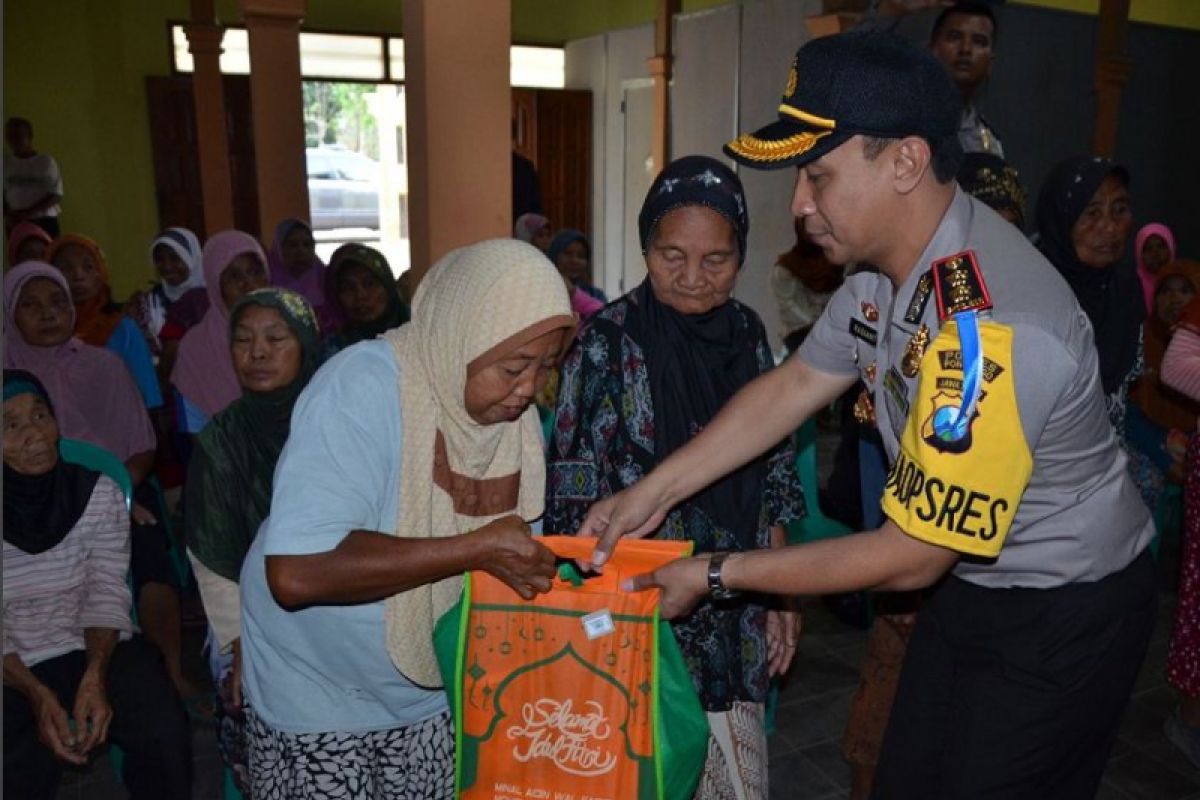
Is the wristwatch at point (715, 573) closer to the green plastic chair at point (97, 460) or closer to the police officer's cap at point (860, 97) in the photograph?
the police officer's cap at point (860, 97)

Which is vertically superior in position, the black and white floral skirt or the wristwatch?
the wristwatch

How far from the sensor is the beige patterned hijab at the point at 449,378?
→ 1.72 meters

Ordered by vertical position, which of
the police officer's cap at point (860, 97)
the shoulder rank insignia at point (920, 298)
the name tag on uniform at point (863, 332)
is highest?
the police officer's cap at point (860, 97)

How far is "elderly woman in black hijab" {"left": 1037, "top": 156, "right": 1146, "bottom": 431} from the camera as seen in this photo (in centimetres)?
308

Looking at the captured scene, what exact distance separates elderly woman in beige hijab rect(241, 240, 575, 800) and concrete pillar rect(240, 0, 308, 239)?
5746 mm

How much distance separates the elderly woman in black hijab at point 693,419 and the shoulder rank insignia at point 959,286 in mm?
834

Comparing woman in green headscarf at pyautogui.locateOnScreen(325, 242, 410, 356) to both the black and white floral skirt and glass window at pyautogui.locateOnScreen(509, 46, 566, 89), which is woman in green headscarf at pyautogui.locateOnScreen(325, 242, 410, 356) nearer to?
the black and white floral skirt

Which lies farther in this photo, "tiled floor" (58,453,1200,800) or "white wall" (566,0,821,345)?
"white wall" (566,0,821,345)

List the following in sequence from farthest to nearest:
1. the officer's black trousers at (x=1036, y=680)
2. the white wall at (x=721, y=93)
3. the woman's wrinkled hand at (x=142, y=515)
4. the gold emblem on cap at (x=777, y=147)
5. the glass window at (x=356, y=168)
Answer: the glass window at (x=356, y=168)
the white wall at (x=721, y=93)
the woman's wrinkled hand at (x=142, y=515)
the officer's black trousers at (x=1036, y=680)
the gold emblem on cap at (x=777, y=147)

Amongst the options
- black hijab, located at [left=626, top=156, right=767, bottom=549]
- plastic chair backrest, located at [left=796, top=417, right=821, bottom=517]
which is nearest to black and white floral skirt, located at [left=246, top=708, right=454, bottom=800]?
black hijab, located at [left=626, top=156, right=767, bottom=549]

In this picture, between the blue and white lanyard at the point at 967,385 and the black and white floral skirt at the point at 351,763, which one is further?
the black and white floral skirt at the point at 351,763

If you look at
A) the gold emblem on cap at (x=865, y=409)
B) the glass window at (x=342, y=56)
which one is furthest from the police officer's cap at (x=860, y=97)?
the glass window at (x=342, y=56)

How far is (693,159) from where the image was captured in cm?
238

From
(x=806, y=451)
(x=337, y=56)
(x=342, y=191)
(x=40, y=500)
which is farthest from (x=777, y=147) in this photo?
(x=342, y=191)
